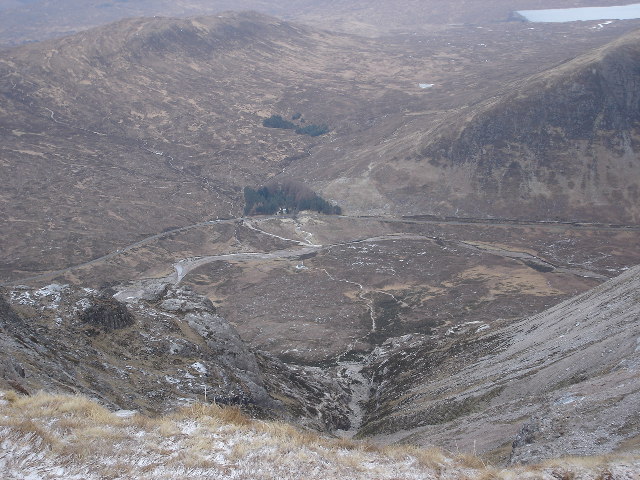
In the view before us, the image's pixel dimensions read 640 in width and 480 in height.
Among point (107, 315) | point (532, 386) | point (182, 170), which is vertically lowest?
point (182, 170)

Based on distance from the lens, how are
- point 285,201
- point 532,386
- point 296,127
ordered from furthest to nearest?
point 296,127
point 285,201
point 532,386

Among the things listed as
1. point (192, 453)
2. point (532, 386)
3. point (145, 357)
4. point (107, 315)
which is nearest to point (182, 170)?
point (107, 315)

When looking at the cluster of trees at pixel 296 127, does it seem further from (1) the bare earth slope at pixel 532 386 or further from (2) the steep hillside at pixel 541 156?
(1) the bare earth slope at pixel 532 386

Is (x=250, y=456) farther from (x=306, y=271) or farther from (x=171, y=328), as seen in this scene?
(x=306, y=271)

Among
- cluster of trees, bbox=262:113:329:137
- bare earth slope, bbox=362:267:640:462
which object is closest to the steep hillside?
cluster of trees, bbox=262:113:329:137

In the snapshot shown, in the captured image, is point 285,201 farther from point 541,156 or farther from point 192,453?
point 192,453
